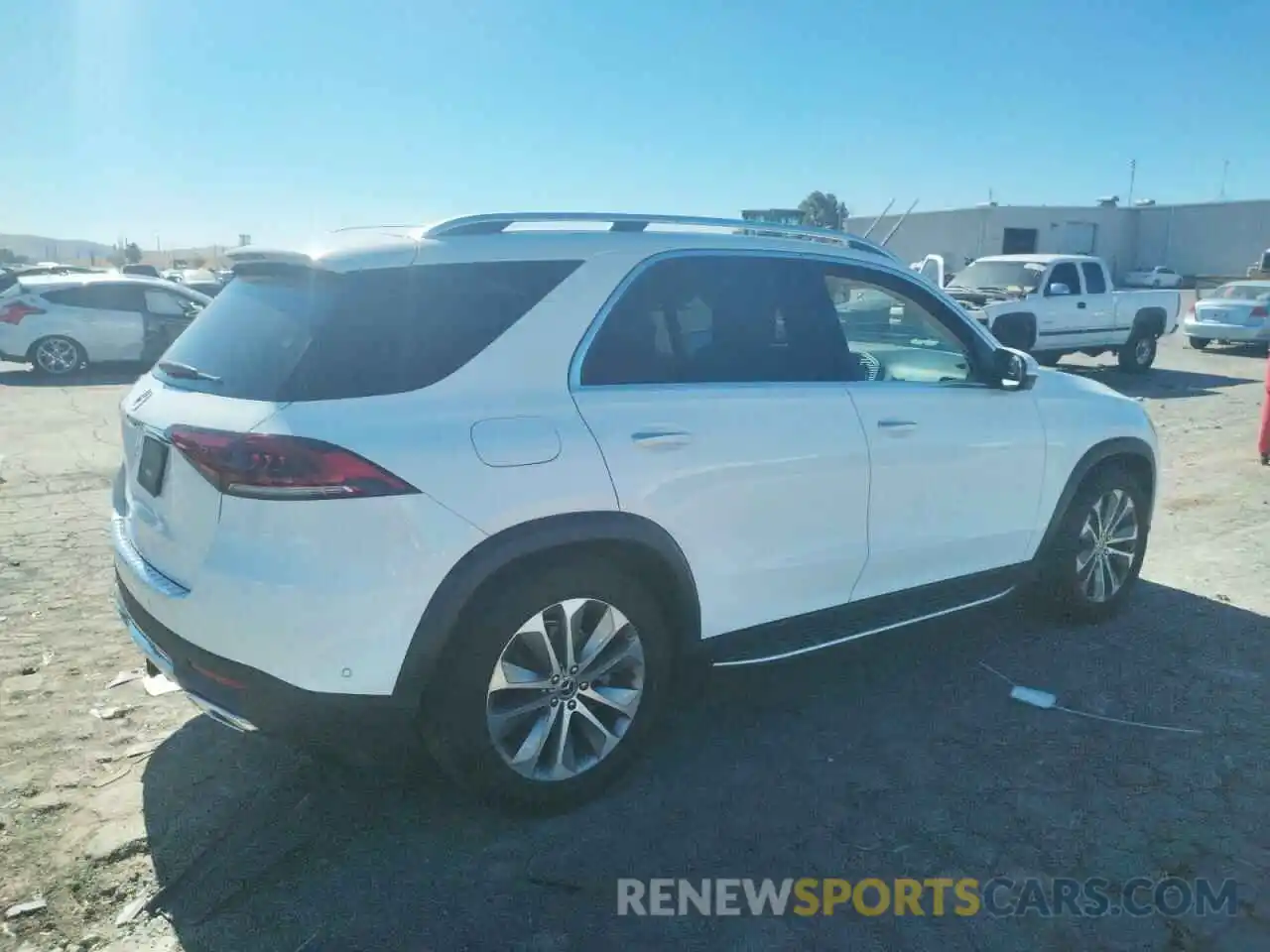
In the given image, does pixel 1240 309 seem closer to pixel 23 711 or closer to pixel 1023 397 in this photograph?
pixel 1023 397

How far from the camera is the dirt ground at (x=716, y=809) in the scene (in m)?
2.70

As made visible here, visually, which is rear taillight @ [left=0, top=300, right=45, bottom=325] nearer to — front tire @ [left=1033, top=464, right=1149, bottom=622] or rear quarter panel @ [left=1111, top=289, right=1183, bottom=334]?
front tire @ [left=1033, top=464, right=1149, bottom=622]

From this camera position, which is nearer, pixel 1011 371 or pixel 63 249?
pixel 1011 371

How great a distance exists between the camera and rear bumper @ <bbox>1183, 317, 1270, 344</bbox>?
65.5ft

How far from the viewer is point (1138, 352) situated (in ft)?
54.9

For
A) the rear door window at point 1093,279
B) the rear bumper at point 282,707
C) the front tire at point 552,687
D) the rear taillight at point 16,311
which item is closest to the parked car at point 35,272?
the rear taillight at point 16,311

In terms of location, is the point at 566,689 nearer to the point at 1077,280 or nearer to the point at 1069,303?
the point at 1069,303

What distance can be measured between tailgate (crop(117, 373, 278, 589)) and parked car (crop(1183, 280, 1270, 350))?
2206 centimetres

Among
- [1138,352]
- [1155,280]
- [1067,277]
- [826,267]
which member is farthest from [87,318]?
Result: [1155,280]

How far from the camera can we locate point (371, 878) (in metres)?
2.87

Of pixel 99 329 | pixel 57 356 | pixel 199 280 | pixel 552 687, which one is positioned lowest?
pixel 57 356

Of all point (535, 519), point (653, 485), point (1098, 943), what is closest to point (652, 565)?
point (653, 485)

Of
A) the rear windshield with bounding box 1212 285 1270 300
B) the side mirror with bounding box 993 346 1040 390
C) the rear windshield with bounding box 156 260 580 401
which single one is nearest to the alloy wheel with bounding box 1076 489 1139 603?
the side mirror with bounding box 993 346 1040 390

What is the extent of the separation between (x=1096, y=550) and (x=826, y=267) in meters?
2.18
